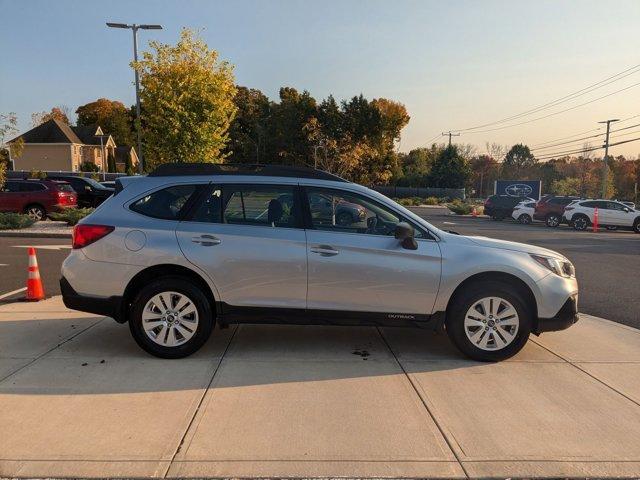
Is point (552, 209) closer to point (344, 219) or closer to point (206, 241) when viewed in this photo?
point (344, 219)

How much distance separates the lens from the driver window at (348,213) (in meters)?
A: 4.93

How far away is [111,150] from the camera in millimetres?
72562

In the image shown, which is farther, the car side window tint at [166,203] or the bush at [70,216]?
the bush at [70,216]

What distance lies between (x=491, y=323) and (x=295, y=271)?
6.42ft

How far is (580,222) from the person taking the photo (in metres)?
24.9

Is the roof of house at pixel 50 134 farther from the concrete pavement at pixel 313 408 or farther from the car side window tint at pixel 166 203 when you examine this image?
the car side window tint at pixel 166 203

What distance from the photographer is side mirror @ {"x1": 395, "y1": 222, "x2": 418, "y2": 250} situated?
4.70 m

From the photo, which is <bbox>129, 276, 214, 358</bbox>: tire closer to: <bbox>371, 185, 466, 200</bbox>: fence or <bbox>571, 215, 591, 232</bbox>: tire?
<bbox>571, 215, 591, 232</bbox>: tire

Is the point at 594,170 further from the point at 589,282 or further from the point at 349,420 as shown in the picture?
the point at 349,420

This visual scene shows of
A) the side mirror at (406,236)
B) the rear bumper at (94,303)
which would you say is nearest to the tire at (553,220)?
the side mirror at (406,236)

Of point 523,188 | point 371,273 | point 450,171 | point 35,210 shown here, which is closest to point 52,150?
point 35,210

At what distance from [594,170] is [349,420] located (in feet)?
286

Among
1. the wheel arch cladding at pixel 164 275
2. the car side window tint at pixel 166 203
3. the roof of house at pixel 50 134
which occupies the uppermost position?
the roof of house at pixel 50 134

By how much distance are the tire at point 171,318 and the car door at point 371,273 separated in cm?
105
